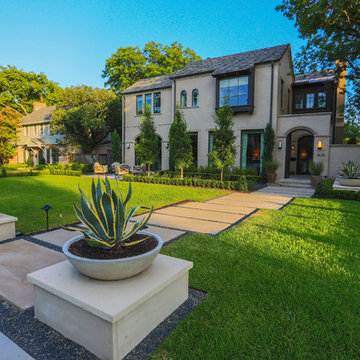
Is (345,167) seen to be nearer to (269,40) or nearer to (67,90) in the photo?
(269,40)

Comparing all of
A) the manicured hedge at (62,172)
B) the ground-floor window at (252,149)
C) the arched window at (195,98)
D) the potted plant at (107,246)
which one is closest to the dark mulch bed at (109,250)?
the potted plant at (107,246)

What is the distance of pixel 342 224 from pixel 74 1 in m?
14.5

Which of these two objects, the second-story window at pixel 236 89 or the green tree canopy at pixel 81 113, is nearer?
the second-story window at pixel 236 89

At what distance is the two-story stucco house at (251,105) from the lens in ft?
48.2

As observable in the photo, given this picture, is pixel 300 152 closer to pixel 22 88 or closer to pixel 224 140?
pixel 224 140

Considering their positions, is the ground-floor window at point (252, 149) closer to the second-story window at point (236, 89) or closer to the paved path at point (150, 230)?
the second-story window at point (236, 89)

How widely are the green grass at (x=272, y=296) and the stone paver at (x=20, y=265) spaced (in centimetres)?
161

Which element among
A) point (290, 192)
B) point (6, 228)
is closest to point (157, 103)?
point (290, 192)

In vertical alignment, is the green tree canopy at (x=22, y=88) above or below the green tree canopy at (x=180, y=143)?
above

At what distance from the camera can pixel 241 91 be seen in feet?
50.6

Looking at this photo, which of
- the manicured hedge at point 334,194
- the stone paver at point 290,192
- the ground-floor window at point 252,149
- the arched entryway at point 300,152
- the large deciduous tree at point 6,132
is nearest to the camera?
the manicured hedge at point 334,194

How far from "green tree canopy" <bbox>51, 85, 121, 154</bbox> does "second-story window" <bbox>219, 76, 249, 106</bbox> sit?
11.9 m

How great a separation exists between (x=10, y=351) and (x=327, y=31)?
54.0 feet

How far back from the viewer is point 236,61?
53.4 ft
